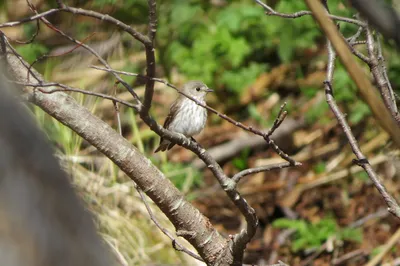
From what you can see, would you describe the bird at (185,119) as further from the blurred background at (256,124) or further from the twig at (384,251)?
the twig at (384,251)

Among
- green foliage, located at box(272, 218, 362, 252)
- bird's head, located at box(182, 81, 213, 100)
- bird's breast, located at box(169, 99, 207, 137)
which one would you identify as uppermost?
bird's head, located at box(182, 81, 213, 100)

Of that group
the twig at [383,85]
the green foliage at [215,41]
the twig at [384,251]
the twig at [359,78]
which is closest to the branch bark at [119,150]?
the twig at [383,85]

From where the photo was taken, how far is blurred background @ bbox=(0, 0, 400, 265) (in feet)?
22.0

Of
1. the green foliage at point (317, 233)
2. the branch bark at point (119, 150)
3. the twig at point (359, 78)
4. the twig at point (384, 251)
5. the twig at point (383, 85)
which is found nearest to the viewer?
the twig at point (359, 78)

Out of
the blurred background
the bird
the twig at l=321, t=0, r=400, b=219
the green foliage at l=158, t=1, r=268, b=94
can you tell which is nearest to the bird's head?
the bird

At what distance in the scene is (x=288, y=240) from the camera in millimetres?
6965

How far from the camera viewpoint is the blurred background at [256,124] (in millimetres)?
6695

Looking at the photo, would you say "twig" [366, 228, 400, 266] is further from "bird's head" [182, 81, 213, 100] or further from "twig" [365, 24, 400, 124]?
"twig" [365, 24, 400, 124]

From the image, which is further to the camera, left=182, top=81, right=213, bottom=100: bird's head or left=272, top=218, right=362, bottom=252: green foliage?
left=272, top=218, right=362, bottom=252: green foliage

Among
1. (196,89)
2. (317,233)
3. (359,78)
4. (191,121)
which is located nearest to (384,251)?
(317,233)

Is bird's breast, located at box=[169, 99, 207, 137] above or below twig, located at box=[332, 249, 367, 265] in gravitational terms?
above

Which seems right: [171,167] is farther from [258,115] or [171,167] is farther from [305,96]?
[305,96]

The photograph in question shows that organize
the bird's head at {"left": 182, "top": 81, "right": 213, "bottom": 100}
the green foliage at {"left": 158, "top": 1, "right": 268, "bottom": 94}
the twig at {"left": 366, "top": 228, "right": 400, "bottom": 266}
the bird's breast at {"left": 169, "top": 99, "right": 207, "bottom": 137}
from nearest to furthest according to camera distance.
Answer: the bird's breast at {"left": 169, "top": 99, "right": 207, "bottom": 137}
the twig at {"left": 366, "top": 228, "right": 400, "bottom": 266}
the bird's head at {"left": 182, "top": 81, "right": 213, "bottom": 100}
the green foliage at {"left": 158, "top": 1, "right": 268, "bottom": 94}

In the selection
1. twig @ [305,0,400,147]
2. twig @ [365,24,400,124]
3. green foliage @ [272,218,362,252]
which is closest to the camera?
twig @ [305,0,400,147]
